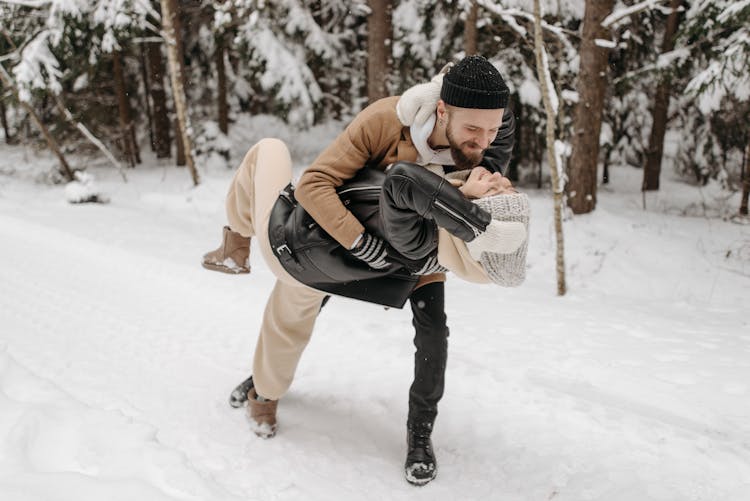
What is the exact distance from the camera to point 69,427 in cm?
225

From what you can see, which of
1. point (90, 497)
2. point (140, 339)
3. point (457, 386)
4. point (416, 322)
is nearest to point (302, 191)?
point (416, 322)

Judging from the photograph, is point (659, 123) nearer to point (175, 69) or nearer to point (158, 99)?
point (175, 69)

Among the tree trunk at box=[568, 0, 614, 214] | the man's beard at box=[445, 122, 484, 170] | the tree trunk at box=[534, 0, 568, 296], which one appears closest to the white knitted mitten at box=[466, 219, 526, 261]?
the man's beard at box=[445, 122, 484, 170]

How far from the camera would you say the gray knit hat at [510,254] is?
6.40ft

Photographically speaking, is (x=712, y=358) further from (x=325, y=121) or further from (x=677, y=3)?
(x=325, y=121)

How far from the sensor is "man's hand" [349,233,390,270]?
88.4 inches

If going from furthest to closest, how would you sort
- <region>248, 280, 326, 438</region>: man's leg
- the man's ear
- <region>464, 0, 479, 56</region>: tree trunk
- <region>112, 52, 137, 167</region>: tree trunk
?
<region>112, 52, 137, 167</region>: tree trunk → <region>464, 0, 479, 56</region>: tree trunk → <region>248, 280, 326, 438</region>: man's leg → the man's ear

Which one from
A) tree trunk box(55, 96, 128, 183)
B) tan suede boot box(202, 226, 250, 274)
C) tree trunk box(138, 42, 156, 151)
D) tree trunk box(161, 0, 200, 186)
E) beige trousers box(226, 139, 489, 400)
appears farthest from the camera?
tree trunk box(138, 42, 156, 151)

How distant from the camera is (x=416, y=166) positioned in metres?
1.90

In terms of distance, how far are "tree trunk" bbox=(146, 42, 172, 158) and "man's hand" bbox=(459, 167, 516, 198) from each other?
14919 millimetres

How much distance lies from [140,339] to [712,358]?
4.28 metres

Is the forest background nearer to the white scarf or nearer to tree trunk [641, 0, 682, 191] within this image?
tree trunk [641, 0, 682, 191]

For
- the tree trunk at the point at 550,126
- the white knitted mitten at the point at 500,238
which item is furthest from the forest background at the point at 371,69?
the white knitted mitten at the point at 500,238

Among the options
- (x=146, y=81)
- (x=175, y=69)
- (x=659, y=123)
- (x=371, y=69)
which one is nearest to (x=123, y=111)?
(x=146, y=81)
